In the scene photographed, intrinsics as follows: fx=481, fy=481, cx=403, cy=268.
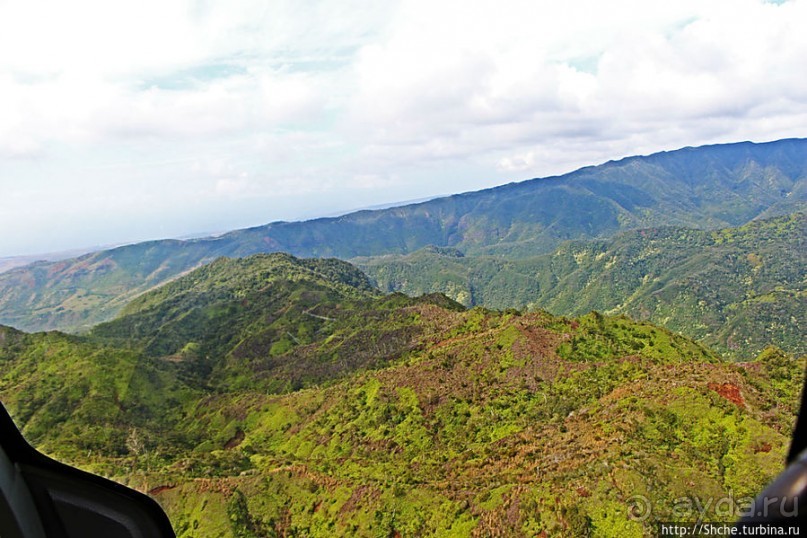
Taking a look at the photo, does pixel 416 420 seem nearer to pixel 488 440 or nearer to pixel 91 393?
pixel 488 440

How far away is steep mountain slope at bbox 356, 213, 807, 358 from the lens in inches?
2798

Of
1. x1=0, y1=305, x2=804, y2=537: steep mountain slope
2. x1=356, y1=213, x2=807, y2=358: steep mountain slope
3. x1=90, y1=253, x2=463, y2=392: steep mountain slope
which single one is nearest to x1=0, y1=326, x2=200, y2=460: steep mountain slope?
x1=0, y1=305, x2=804, y2=537: steep mountain slope

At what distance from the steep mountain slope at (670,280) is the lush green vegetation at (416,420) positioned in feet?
169

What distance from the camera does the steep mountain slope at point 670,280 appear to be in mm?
71062

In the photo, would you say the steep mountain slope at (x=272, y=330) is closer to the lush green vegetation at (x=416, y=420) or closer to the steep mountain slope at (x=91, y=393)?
the lush green vegetation at (x=416, y=420)

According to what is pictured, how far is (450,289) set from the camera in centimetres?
13400

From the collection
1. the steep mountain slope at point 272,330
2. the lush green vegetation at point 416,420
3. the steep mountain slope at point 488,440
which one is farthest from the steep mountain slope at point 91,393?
the steep mountain slope at point 272,330

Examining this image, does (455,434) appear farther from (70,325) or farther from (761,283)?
(70,325)

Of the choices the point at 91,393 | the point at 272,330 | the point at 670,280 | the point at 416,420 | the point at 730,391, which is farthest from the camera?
the point at 670,280

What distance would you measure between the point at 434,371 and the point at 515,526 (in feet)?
57.3

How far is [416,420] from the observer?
24.5 meters

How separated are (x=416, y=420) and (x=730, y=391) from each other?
13.9 meters

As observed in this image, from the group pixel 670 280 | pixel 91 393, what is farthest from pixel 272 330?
pixel 670 280

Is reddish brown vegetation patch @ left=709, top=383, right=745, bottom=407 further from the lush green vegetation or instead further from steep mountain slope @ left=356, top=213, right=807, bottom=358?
steep mountain slope @ left=356, top=213, right=807, bottom=358
